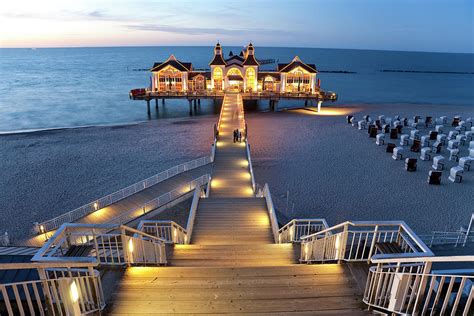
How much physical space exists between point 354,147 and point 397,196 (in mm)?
9273

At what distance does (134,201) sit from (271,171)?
872cm

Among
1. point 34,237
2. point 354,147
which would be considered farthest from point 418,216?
point 34,237

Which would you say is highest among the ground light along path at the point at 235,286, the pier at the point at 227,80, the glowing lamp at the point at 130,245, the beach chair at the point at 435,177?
the pier at the point at 227,80

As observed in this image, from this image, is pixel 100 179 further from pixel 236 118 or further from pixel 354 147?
pixel 354 147

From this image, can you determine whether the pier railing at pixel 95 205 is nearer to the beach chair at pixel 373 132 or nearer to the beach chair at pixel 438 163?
the beach chair at pixel 438 163

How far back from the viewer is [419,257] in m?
3.87

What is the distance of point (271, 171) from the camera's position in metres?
20.1

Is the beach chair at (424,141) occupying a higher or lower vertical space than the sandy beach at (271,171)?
higher

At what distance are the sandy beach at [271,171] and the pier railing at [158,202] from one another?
3992 millimetres

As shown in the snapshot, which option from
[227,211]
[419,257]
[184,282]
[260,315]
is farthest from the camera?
[227,211]

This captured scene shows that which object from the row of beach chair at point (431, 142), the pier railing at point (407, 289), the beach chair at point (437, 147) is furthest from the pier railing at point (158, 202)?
the beach chair at point (437, 147)

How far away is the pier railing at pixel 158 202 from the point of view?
1370 cm

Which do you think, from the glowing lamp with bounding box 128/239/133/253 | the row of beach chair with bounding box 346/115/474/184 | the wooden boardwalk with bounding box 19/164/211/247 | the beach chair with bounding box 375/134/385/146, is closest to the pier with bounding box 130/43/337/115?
the row of beach chair with bounding box 346/115/474/184

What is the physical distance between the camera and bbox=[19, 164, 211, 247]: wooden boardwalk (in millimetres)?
13225
